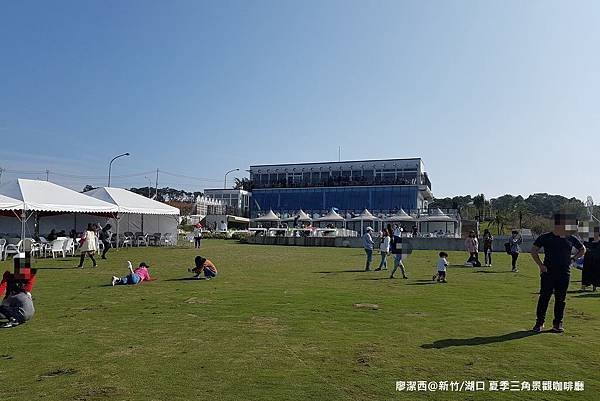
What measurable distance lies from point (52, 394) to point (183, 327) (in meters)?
3.32

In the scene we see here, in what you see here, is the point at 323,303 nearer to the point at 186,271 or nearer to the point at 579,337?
the point at 579,337

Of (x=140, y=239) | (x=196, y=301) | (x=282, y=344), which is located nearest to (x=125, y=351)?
(x=282, y=344)

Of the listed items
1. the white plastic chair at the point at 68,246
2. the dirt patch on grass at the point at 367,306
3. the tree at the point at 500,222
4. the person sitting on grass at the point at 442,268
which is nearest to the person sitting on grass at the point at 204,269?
the dirt patch on grass at the point at 367,306

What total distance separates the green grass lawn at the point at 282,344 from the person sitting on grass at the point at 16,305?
0.19 meters

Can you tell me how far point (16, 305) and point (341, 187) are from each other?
74.0 metres

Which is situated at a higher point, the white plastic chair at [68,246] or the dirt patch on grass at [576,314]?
the white plastic chair at [68,246]

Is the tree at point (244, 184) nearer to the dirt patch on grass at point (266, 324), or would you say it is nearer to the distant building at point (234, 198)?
the distant building at point (234, 198)

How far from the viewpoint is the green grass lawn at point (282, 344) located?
5508mm

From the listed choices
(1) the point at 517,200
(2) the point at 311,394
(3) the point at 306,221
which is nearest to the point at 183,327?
(2) the point at 311,394

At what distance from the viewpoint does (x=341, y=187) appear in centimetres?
8175

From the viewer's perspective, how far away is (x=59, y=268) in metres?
19.1

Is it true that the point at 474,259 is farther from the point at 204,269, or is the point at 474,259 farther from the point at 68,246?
the point at 68,246

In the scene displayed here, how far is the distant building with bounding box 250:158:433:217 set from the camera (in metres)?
78.0

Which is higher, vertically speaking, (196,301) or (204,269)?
(204,269)
